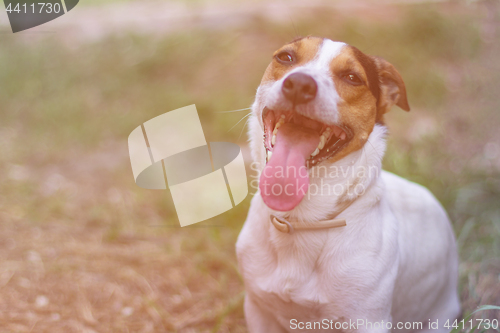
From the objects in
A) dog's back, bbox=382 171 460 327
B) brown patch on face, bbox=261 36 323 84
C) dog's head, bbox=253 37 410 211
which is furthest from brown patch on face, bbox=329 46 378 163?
dog's back, bbox=382 171 460 327

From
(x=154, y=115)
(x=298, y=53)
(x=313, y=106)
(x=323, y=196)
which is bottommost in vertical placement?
(x=154, y=115)

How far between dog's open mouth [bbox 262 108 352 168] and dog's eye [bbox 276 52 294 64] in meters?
0.32

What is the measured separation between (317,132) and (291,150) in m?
0.20

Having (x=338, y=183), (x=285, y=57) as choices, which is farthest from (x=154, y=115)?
(x=338, y=183)

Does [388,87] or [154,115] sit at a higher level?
[388,87]

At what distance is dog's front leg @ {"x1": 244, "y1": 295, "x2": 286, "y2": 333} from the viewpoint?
2.58 meters

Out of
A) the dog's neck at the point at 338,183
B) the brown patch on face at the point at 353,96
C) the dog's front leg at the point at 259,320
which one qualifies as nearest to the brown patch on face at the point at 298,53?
the brown patch on face at the point at 353,96

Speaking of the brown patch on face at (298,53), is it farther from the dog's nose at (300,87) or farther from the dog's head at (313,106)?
the dog's nose at (300,87)

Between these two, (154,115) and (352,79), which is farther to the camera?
(154,115)

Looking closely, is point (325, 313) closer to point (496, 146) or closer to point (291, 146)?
point (291, 146)

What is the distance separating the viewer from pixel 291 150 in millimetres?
2088

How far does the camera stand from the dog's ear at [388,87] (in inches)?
94.4

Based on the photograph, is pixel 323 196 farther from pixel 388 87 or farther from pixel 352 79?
pixel 388 87

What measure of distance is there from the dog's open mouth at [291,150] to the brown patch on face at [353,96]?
5 cm
